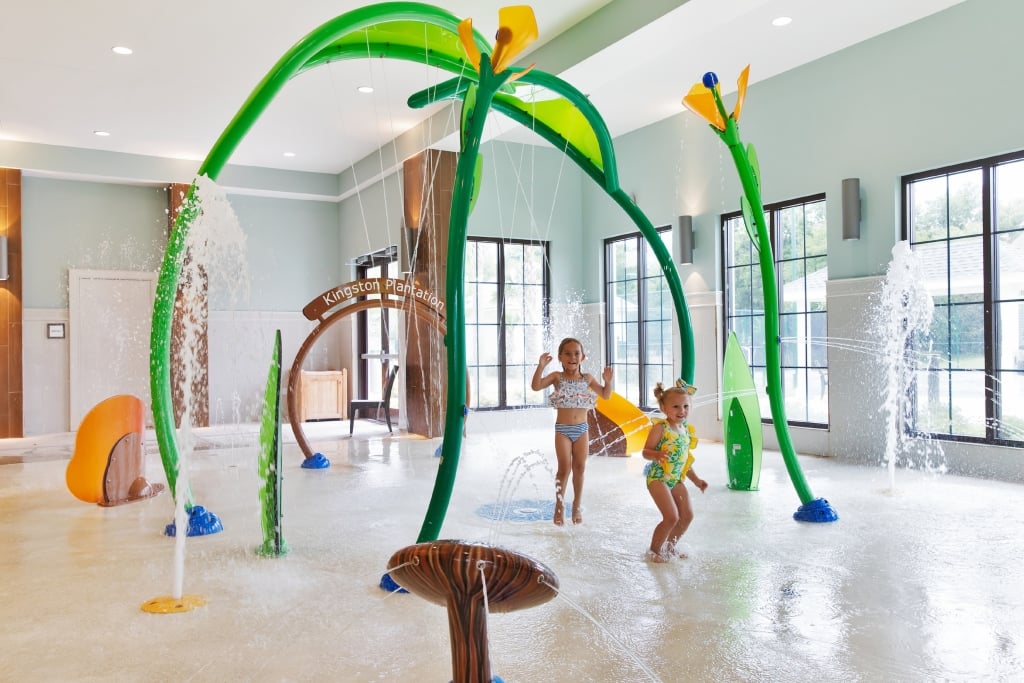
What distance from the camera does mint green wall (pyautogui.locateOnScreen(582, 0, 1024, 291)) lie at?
6.00m

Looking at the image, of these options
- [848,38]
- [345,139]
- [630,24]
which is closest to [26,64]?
[345,139]

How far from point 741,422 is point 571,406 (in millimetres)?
1747

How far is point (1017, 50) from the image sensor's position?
5801 mm

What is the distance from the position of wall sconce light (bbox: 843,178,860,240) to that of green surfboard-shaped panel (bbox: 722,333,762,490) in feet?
6.88

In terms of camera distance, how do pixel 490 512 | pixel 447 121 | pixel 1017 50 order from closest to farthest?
pixel 490 512 → pixel 1017 50 → pixel 447 121

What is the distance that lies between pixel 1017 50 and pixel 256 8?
19.6 ft

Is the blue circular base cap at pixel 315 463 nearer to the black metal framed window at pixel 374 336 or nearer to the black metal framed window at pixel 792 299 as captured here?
the black metal framed window at pixel 374 336

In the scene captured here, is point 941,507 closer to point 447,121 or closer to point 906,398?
point 906,398

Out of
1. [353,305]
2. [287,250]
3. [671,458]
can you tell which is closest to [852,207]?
[671,458]

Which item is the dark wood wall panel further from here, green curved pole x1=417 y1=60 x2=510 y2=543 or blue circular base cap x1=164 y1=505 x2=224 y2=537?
green curved pole x1=417 y1=60 x2=510 y2=543

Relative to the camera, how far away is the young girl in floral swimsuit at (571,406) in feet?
14.8

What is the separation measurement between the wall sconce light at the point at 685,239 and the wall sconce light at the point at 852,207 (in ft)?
6.43

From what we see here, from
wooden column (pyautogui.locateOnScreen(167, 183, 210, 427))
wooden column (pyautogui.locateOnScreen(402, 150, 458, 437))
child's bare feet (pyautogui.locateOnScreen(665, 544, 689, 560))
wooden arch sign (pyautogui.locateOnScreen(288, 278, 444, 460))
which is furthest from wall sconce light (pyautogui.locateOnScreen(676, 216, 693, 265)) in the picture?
wooden column (pyautogui.locateOnScreen(167, 183, 210, 427))

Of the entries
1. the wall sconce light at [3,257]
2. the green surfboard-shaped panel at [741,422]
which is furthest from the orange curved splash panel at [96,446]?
the wall sconce light at [3,257]
